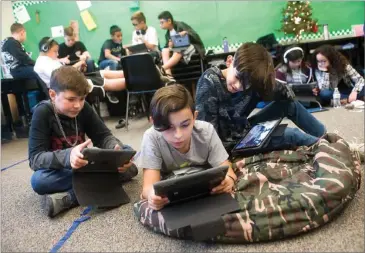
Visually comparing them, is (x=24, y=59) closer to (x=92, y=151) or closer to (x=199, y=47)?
(x=199, y=47)

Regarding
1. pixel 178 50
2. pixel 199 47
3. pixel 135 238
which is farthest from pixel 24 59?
pixel 135 238

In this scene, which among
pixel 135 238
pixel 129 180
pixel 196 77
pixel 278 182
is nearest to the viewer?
pixel 135 238

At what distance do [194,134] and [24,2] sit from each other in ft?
13.9

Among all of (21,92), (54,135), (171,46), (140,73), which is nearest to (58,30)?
(21,92)

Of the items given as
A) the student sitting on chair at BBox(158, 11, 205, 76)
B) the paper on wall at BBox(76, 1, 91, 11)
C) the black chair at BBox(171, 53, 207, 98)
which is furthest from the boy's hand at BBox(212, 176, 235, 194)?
the paper on wall at BBox(76, 1, 91, 11)

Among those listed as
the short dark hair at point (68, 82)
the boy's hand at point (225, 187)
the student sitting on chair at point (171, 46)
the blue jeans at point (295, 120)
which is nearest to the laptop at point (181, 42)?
the student sitting on chair at point (171, 46)

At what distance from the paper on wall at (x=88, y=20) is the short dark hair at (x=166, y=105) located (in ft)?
12.5

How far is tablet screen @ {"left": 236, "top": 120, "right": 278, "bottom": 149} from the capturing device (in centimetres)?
142

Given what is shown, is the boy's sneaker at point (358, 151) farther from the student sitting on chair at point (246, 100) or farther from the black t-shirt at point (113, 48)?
the black t-shirt at point (113, 48)

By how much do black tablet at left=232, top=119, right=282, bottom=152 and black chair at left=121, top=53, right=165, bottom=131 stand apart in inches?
55.0

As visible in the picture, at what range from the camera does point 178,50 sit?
3.51m

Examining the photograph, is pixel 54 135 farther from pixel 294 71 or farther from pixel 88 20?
pixel 88 20

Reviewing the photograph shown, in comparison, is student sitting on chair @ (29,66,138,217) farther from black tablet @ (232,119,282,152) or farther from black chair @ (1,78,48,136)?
black chair @ (1,78,48,136)

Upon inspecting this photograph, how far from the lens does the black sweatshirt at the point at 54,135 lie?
1318mm
